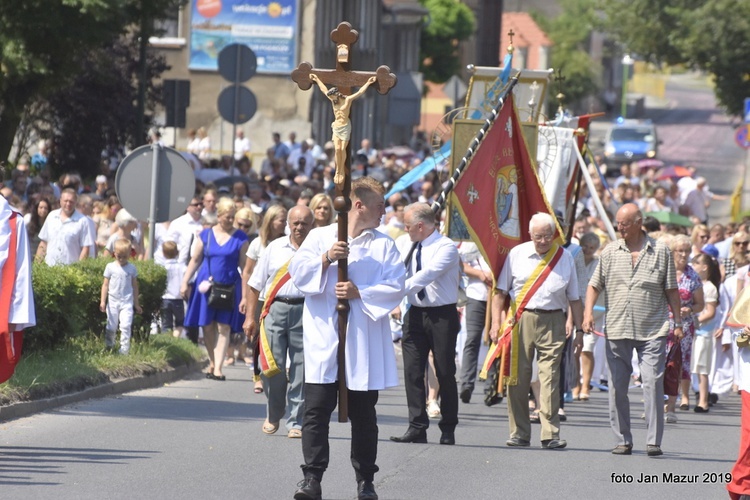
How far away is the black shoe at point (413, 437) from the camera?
1138 cm

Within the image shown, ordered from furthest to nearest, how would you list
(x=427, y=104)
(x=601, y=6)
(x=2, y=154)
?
(x=427, y=104), (x=601, y=6), (x=2, y=154)

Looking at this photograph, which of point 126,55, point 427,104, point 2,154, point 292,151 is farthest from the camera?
point 427,104

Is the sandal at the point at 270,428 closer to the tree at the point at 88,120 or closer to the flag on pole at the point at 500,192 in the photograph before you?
the flag on pole at the point at 500,192

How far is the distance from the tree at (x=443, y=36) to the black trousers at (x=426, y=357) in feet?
178

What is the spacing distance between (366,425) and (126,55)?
69.7 feet

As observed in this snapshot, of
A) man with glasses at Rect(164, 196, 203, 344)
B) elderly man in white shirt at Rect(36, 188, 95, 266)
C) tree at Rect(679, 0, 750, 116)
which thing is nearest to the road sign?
tree at Rect(679, 0, 750, 116)

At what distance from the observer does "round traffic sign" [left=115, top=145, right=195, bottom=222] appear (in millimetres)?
15828

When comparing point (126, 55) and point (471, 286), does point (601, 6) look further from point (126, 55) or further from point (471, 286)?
point (471, 286)

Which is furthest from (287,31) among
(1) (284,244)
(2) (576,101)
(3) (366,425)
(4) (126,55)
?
(2) (576,101)

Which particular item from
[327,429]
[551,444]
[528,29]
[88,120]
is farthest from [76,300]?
[528,29]

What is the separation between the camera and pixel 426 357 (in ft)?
38.4

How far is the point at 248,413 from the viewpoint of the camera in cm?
1274

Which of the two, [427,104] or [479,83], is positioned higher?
[427,104]

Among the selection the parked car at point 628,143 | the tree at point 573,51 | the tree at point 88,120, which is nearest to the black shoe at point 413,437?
the tree at point 88,120
